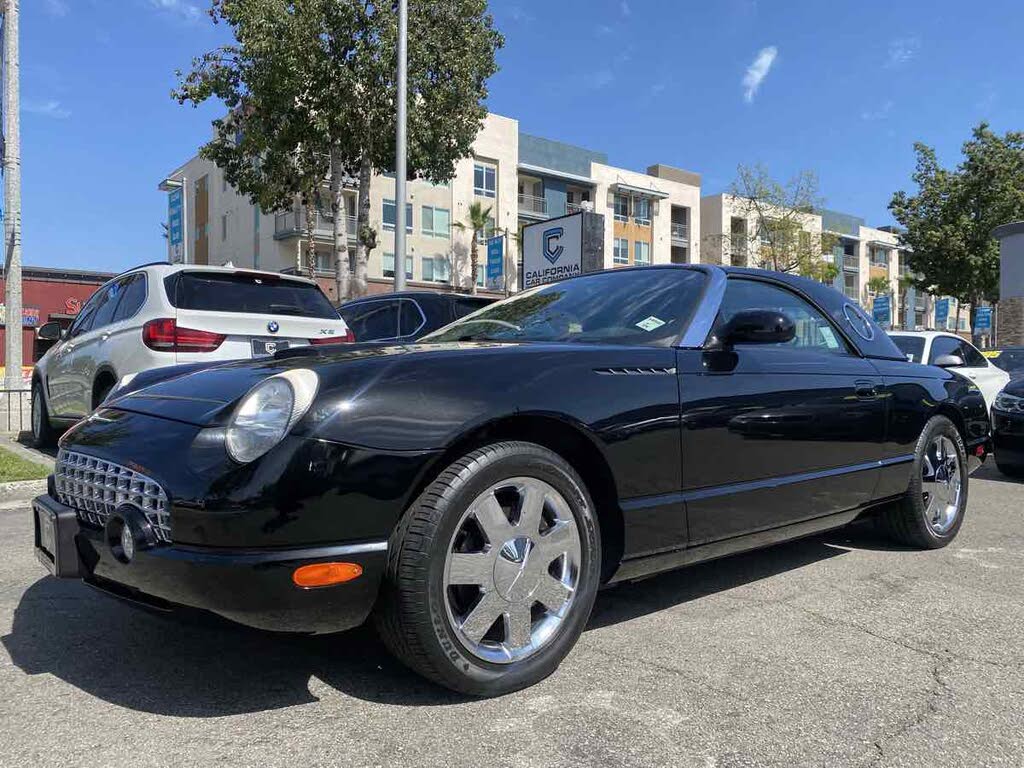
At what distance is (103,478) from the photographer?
2322 millimetres

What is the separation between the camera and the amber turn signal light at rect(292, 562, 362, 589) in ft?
6.63

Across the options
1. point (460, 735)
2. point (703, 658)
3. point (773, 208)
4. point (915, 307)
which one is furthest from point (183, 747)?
point (915, 307)

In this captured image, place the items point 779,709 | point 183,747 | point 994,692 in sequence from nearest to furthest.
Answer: point 183,747 → point 779,709 → point 994,692

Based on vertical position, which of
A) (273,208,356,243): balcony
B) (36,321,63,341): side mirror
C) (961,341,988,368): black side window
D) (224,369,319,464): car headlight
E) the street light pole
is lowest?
(224,369,319,464): car headlight

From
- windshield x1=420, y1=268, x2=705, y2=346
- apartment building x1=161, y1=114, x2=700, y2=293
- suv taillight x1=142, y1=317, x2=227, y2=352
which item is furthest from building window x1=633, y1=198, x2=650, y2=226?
windshield x1=420, y1=268, x2=705, y2=346

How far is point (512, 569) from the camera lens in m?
2.35

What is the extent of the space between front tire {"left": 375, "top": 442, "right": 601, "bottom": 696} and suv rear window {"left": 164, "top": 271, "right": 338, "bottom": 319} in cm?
424

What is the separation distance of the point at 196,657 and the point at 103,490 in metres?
0.68

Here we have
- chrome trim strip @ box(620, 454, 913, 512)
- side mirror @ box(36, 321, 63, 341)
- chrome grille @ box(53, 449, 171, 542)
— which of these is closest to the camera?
chrome grille @ box(53, 449, 171, 542)

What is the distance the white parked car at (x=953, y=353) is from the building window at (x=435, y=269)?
3367 centimetres

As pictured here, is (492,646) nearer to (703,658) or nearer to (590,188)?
(703,658)

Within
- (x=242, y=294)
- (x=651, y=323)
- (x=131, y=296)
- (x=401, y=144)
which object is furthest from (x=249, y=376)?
(x=401, y=144)

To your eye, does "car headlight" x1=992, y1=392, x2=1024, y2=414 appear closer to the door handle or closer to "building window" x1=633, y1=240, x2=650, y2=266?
the door handle

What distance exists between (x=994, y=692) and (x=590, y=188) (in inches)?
1927
